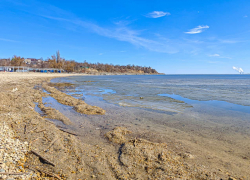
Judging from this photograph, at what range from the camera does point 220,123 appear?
9.30 metres

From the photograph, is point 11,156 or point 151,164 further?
point 151,164

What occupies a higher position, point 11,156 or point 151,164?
point 11,156

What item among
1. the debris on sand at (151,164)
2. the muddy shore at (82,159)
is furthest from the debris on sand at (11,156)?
the debris on sand at (151,164)

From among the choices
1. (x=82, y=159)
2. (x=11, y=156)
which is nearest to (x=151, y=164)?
(x=82, y=159)

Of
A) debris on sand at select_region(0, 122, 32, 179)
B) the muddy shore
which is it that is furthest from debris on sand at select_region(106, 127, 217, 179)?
debris on sand at select_region(0, 122, 32, 179)

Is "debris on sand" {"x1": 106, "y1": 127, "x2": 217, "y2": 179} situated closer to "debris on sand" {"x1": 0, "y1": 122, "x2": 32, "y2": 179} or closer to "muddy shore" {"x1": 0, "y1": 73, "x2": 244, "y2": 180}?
"muddy shore" {"x1": 0, "y1": 73, "x2": 244, "y2": 180}

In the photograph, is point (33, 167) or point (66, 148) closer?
point (33, 167)

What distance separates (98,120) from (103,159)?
4447 mm

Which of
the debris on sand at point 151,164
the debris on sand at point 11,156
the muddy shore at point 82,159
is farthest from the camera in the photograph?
the debris on sand at point 151,164

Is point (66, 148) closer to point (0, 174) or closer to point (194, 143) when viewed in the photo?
point (0, 174)

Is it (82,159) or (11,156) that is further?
(82,159)

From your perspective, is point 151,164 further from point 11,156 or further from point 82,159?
point 11,156

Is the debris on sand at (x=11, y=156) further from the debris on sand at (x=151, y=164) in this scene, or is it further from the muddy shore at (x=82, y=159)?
the debris on sand at (x=151, y=164)

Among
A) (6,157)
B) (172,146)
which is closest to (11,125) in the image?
(6,157)
